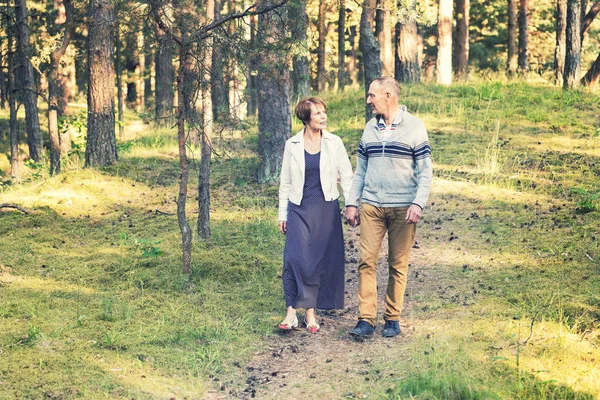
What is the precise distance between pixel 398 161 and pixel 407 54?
13.3 m

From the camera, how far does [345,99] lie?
1892 cm

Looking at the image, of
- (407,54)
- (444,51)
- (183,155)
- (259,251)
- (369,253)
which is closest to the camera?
(369,253)

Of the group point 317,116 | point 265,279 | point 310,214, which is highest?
point 317,116

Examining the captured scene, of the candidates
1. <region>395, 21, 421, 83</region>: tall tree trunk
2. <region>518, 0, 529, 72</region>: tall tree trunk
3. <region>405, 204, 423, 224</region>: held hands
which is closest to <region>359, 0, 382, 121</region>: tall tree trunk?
<region>395, 21, 421, 83</region>: tall tree trunk

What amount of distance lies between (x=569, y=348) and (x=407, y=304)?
2172mm

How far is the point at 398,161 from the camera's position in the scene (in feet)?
21.1

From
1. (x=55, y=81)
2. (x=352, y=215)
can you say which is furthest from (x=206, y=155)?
(x=55, y=81)

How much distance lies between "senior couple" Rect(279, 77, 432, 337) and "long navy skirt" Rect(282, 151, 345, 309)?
10 mm

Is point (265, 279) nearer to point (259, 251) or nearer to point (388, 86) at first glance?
point (259, 251)

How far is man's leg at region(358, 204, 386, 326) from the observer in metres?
6.57

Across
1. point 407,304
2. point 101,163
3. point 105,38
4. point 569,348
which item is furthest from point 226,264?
point 105,38

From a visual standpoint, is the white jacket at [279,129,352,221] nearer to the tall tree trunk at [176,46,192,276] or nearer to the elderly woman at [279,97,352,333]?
the elderly woman at [279,97,352,333]

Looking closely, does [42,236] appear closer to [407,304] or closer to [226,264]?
[226,264]

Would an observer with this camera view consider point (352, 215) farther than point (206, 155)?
No
